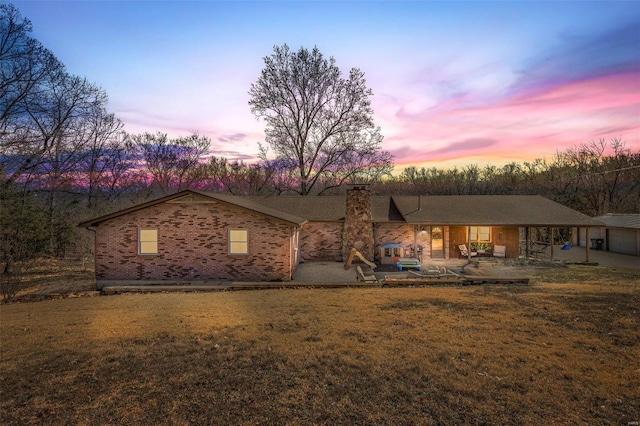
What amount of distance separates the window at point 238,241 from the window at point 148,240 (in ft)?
11.6

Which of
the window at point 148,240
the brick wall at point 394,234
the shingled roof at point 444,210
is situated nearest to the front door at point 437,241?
the shingled roof at point 444,210

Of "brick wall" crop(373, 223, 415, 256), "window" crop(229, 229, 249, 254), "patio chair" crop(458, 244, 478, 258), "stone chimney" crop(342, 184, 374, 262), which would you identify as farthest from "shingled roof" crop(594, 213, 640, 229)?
"window" crop(229, 229, 249, 254)

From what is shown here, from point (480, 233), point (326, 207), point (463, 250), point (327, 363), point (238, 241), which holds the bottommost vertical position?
point (327, 363)

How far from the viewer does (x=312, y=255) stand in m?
21.4

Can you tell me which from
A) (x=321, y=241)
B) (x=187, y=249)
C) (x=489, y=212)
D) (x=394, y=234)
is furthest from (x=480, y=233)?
(x=187, y=249)

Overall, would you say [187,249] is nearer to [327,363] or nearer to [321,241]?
[321,241]

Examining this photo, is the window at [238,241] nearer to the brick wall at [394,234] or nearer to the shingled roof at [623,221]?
the brick wall at [394,234]

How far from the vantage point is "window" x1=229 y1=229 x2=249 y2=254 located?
15.7 meters

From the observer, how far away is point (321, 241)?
21484mm

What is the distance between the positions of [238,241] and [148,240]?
167 inches

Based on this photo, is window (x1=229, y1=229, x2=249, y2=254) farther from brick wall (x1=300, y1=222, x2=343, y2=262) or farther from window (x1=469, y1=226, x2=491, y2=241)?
window (x1=469, y1=226, x2=491, y2=241)

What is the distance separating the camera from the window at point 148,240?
15664mm

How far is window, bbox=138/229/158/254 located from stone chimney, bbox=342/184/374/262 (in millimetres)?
10490

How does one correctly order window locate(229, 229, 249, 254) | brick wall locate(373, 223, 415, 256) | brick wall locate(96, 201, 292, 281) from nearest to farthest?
brick wall locate(96, 201, 292, 281) < window locate(229, 229, 249, 254) < brick wall locate(373, 223, 415, 256)
